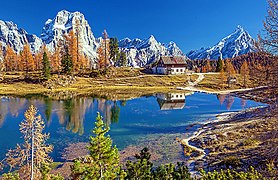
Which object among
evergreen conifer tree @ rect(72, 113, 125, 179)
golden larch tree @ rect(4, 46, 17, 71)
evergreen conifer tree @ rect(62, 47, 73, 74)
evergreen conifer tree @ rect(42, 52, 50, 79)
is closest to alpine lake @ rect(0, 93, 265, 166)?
evergreen conifer tree @ rect(72, 113, 125, 179)

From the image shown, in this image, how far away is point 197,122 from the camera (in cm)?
4416

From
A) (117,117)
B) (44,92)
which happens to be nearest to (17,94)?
(44,92)

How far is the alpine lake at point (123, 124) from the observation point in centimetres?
3016

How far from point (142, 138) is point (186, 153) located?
826 cm

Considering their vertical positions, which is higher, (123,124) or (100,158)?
(100,158)

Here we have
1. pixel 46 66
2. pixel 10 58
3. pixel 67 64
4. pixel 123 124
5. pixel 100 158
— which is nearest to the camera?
pixel 100 158

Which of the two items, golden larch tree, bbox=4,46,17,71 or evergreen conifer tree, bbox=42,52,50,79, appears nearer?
evergreen conifer tree, bbox=42,52,50,79

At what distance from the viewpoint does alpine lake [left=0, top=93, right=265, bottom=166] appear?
30156 millimetres

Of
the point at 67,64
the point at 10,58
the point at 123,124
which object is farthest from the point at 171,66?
the point at 123,124

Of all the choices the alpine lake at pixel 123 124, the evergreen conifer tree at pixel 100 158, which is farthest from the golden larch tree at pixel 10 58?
the evergreen conifer tree at pixel 100 158

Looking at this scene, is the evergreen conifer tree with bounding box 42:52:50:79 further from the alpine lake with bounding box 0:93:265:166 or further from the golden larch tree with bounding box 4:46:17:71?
the golden larch tree with bounding box 4:46:17:71

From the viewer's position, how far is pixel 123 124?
42.3 meters

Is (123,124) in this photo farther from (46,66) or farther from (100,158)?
(46,66)

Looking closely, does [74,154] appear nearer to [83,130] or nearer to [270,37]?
[83,130]
